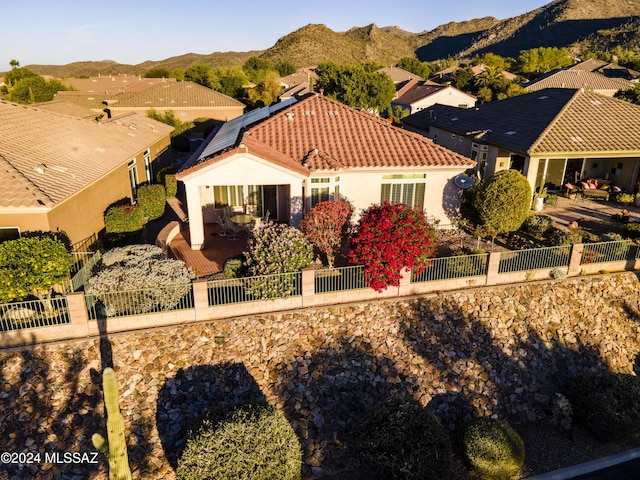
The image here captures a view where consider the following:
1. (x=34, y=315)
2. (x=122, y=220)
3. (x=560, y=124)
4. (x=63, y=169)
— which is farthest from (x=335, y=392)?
(x=560, y=124)

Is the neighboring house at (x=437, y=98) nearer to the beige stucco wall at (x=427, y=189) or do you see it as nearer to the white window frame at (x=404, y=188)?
the beige stucco wall at (x=427, y=189)

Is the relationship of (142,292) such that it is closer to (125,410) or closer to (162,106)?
(125,410)

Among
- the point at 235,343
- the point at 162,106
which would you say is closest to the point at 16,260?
the point at 235,343

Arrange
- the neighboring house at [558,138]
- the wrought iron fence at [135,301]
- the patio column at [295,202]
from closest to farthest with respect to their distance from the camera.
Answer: the wrought iron fence at [135,301] → the patio column at [295,202] → the neighboring house at [558,138]

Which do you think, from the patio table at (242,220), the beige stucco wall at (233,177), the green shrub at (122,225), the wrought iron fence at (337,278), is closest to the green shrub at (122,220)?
the green shrub at (122,225)

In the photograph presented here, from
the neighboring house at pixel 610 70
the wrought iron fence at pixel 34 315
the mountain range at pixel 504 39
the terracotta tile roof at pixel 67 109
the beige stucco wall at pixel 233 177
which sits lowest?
the wrought iron fence at pixel 34 315
